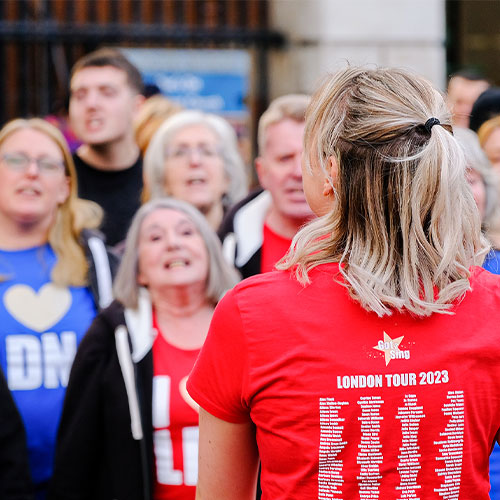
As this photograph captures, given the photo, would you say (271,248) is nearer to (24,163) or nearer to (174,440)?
(174,440)

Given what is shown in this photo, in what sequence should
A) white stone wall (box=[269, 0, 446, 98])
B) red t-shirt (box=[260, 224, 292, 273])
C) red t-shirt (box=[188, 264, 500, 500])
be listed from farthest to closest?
white stone wall (box=[269, 0, 446, 98]) < red t-shirt (box=[260, 224, 292, 273]) < red t-shirt (box=[188, 264, 500, 500])

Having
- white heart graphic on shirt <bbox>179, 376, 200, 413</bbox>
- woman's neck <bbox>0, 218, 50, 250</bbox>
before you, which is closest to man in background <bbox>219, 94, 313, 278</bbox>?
white heart graphic on shirt <bbox>179, 376, 200, 413</bbox>

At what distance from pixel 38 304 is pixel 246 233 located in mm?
896

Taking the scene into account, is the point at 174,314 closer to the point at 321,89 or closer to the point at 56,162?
the point at 56,162

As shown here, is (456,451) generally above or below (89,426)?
above

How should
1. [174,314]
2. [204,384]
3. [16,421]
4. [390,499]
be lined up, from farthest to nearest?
[174,314] → [16,421] → [204,384] → [390,499]

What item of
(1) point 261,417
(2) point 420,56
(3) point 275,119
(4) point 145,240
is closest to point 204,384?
(1) point 261,417

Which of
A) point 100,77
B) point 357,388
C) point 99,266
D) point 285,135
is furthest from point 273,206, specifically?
point 357,388

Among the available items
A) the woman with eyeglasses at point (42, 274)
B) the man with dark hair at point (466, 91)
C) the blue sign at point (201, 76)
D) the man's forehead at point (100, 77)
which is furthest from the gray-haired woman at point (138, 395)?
the blue sign at point (201, 76)

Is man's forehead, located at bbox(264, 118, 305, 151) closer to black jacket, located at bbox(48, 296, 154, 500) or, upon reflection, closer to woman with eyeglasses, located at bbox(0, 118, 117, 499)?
woman with eyeglasses, located at bbox(0, 118, 117, 499)

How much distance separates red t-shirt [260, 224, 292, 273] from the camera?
364 cm

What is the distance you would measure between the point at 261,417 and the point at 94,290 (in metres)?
2.14

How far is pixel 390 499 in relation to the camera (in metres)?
1.68

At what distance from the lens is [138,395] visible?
10.6ft
